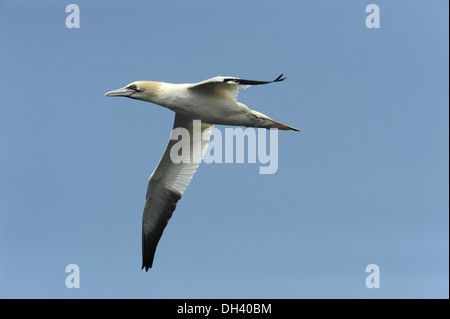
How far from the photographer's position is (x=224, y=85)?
11.5 meters

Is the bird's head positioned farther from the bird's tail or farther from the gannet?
the bird's tail

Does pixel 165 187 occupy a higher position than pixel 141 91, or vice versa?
pixel 141 91

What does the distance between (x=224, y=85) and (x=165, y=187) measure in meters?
3.52

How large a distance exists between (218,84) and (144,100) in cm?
172

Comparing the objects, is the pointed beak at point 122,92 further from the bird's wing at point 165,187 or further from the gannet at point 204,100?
the bird's wing at point 165,187

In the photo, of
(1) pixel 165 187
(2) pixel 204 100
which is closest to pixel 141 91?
(2) pixel 204 100

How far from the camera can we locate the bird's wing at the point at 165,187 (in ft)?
44.9

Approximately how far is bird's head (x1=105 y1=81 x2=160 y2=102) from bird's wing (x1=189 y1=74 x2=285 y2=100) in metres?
0.84

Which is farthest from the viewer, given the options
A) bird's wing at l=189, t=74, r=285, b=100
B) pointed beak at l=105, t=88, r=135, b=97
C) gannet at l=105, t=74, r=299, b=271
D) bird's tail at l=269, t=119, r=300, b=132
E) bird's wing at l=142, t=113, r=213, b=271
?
bird's wing at l=142, t=113, r=213, b=271

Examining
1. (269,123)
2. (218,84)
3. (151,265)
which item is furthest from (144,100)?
(151,265)

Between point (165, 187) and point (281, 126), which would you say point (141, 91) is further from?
point (281, 126)

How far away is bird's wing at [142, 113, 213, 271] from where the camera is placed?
13.7 meters

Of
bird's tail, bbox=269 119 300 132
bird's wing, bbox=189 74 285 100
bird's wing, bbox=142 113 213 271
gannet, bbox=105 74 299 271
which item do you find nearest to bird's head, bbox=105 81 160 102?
gannet, bbox=105 74 299 271

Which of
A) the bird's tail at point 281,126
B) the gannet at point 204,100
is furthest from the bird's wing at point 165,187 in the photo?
the bird's tail at point 281,126
